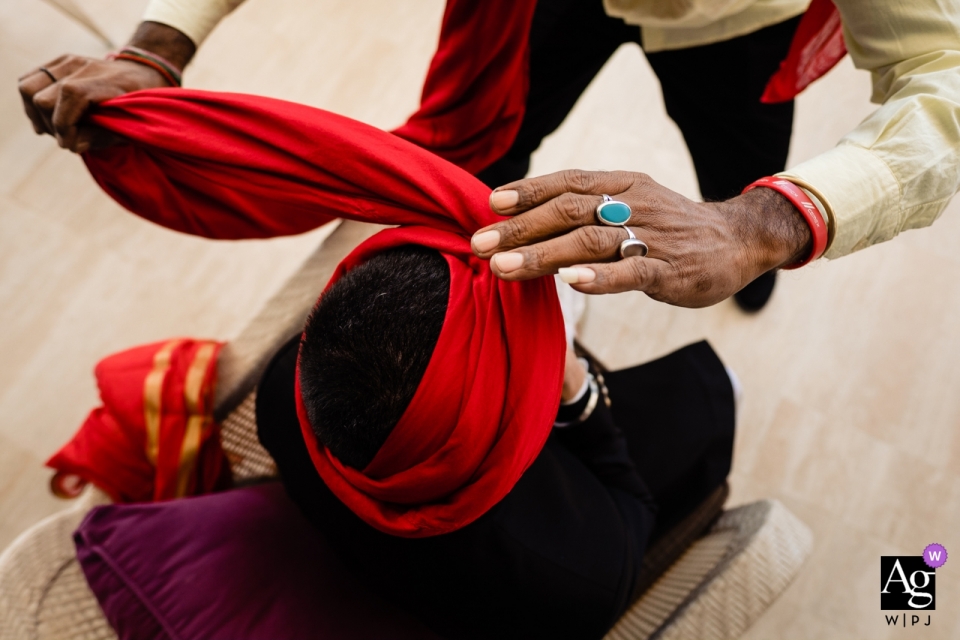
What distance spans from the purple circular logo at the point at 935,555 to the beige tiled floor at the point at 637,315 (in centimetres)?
2

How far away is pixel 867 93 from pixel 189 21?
5.32ft

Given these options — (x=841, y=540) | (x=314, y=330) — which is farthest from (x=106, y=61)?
(x=841, y=540)

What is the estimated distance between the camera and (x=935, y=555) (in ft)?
4.15

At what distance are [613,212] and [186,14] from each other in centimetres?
64

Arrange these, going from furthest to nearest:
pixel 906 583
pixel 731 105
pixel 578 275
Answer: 1. pixel 906 583
2. pixel 731 105
3. pixel 578 275

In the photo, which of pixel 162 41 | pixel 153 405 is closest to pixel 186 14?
pixel 162 41

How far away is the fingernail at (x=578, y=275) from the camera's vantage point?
452mm

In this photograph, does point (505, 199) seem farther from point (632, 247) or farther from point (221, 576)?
point (221, 576)

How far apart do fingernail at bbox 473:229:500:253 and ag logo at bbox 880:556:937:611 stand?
48.5 inches

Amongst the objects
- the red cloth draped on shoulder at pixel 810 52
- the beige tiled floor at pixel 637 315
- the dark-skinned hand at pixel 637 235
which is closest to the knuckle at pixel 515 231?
the dark-skinned hand at pixel 637 235

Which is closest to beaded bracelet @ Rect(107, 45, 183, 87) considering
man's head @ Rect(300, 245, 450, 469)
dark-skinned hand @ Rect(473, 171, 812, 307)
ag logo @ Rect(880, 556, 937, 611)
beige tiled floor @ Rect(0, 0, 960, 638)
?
man's head @ Rect(300, 245, 450, 469)

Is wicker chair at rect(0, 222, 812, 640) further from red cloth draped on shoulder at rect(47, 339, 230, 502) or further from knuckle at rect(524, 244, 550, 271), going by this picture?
knuckle at rect(524, 244, 550, 271)

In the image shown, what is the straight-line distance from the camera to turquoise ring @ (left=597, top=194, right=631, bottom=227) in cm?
48

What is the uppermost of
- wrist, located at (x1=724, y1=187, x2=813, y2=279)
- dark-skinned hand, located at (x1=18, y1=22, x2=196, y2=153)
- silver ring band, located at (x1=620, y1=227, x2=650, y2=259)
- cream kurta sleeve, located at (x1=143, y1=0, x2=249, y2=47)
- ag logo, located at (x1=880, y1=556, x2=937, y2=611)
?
cream kurta sleeve, located at (x1=143, y1=0, x2=249, y2=47)
